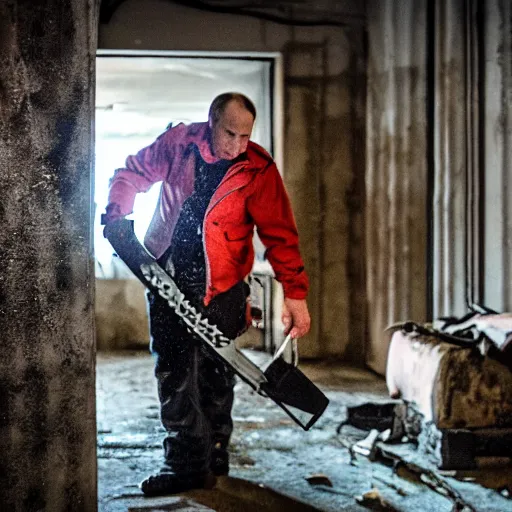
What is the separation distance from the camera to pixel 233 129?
3674 mm

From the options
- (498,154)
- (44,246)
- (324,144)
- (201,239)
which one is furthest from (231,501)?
(324,144)

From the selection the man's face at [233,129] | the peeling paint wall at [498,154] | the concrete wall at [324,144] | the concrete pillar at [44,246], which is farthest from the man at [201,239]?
the concrete wall at [324,144]

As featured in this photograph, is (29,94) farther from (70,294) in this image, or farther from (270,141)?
(270,141)

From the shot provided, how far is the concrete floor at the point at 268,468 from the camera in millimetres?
3750

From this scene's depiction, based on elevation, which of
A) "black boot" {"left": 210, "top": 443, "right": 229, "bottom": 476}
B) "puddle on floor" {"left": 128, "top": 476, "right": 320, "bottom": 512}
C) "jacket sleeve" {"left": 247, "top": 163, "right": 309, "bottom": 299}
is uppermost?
"jacket sleeve" {"left": 247, "top": 163, "right": 309, "bottom": 299}

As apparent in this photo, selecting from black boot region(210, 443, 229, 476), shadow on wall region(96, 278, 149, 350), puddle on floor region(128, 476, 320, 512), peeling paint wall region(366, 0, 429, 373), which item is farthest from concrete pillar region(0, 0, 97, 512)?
shadow on wall region(96, 278, 149, 350)

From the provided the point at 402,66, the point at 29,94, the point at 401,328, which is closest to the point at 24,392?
the point at 29,94

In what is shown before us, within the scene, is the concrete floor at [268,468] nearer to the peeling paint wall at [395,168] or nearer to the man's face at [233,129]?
the peeling paint wall at [395,168]

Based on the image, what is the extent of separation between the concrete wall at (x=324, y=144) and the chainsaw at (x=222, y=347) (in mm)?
4025

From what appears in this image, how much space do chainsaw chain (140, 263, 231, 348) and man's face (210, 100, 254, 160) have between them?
26.2 inches

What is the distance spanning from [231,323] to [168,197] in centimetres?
71

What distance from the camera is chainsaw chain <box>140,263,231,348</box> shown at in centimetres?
373

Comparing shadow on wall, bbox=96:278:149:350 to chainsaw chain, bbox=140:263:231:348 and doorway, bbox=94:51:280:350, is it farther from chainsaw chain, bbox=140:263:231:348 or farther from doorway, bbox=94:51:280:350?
chainsaw chain, bbox=140:263:231:348

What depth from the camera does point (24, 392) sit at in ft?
6.17
